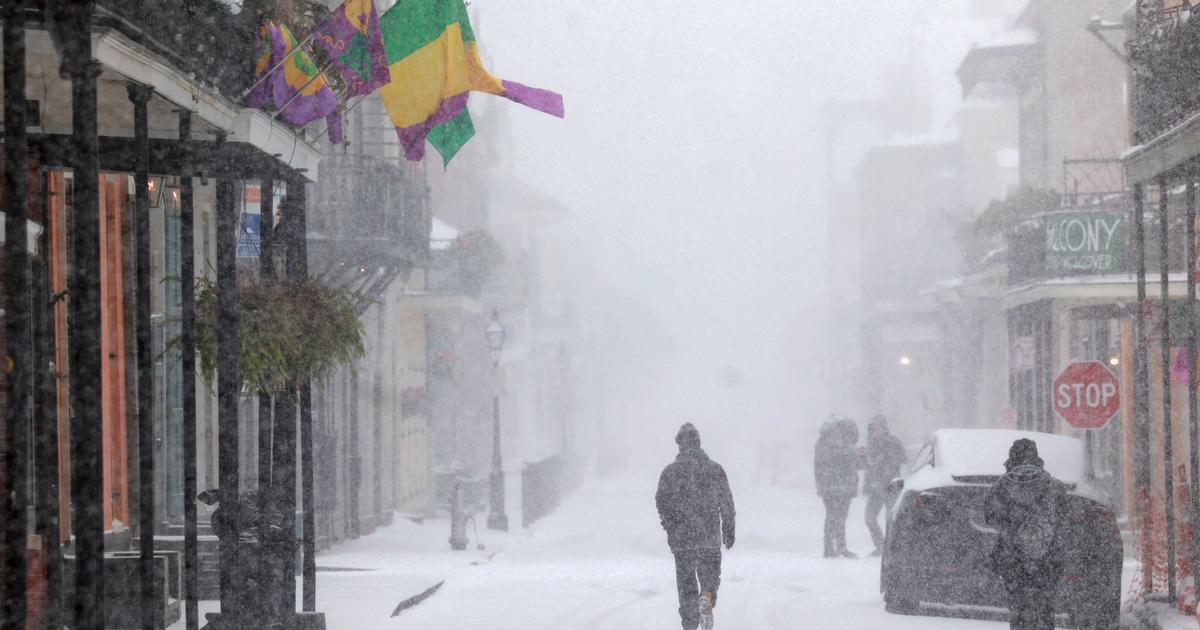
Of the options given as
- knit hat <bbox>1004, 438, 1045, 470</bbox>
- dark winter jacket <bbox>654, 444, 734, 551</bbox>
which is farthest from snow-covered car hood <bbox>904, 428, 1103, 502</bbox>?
knit hat <bbox>1004, 438, 1045, 470</bbox>

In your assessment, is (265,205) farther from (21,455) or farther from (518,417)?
(518,417)

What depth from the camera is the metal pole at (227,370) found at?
9.07 m

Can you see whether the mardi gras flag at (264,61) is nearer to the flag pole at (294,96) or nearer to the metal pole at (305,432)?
the flag pole at (294,96)

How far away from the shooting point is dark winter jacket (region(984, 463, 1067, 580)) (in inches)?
399

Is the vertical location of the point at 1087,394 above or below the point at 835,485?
above

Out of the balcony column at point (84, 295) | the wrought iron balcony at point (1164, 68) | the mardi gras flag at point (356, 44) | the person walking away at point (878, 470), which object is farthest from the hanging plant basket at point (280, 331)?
the person walking away at point (878, 470)

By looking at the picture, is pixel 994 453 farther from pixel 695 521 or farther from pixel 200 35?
pixel 200 35

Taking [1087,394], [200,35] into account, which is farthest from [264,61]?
[1087,394]

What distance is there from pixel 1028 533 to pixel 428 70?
4.98 meters

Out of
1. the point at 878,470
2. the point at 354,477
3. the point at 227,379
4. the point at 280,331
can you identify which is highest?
the point at 280,331

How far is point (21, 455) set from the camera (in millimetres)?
6078

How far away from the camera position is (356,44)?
1012 centimetres

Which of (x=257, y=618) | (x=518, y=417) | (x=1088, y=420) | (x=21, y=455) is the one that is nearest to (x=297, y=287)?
(x=257, y=618)

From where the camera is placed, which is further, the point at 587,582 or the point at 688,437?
the point at 587,582
